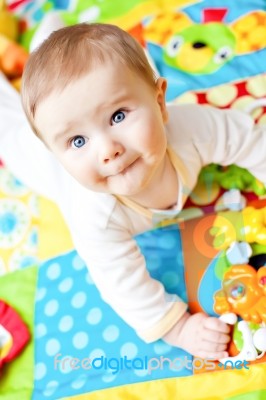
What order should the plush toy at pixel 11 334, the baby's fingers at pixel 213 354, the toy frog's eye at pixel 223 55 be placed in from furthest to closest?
the toy frog's eye at pixel 223 55 → the plush toy at pixel 11 334 → the baby's fingers at pixel 213 354

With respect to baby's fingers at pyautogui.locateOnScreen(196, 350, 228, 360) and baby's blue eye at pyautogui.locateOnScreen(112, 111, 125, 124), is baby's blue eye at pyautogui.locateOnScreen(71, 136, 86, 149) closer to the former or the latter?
baby's blue eye at pyautogui.locateOnScreen(112, 111, 125, 124)

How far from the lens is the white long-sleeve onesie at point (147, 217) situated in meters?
0.83

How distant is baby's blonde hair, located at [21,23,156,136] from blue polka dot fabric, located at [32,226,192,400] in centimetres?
35

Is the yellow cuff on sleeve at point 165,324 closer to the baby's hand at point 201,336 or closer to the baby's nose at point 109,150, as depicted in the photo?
the baby's hand at point 201,336

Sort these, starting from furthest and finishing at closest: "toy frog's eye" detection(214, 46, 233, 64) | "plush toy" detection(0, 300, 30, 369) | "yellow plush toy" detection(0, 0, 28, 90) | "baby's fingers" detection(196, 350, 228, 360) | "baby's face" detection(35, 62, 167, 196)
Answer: "yellow plush toy" detection(0, 0, 28, 90), "toy frog's eye" detection(214, 46, 233, 64), "plush toy" detection(0, 300, 30, 369), "baby's fingers" detection(196, 350, 228, 360), "baby's face" detection(35, 62, 167, 196)

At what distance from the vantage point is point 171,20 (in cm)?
121

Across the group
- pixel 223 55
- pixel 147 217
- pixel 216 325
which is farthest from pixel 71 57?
pixel 223 55

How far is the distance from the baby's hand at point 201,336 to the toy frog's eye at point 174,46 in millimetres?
577

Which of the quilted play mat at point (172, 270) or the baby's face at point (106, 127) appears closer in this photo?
the baby's face at point (106, 127)

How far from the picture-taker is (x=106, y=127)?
0.66 metres

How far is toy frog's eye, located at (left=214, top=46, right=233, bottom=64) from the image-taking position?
1.11 metres

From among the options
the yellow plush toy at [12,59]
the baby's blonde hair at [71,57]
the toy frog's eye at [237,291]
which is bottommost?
the toy frog's eye at [237,291]

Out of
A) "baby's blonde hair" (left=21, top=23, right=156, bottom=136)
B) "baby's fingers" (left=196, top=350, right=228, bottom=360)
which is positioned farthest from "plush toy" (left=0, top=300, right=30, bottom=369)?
"baby's blonde hair" (left=21, top=23, right=156, bottom=136)

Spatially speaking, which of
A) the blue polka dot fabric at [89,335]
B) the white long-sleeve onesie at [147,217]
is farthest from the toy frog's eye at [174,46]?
the blue polka dot fabric at [89,335]
